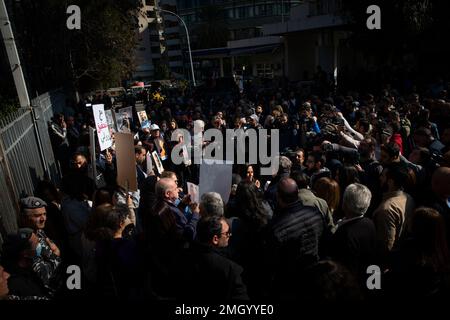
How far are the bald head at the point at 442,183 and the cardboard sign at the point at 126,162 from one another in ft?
10.8

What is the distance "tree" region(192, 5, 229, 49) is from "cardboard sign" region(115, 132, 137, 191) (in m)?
61.8

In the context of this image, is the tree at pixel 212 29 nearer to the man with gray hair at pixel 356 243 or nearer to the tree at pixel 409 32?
the tree at pixel 409 32

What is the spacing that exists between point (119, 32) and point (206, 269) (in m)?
18.9

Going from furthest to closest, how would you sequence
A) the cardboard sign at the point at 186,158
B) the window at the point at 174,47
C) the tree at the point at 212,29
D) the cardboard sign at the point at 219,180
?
the window at the point at 174,47
the tree at the point at 212,29
the cardboard sign at the point at 186,158
the cardboard sign at the point at 219,180

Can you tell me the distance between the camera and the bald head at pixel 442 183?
3289 millimetres

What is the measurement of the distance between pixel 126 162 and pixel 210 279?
2.69 m

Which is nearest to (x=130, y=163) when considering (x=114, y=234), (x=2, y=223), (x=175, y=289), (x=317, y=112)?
(x=2, y=223)

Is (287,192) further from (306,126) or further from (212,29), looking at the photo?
(212,29)

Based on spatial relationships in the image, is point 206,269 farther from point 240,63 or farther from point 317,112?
point 240,63

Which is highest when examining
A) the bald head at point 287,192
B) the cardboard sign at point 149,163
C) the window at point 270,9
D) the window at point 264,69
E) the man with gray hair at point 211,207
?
the window at point 270,9

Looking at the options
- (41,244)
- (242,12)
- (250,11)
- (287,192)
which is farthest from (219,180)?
(242,12)

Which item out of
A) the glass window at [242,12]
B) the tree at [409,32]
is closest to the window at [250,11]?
the glass window at [242,12]

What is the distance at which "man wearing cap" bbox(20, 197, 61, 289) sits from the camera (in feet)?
9.55

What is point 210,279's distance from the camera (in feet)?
8.45
